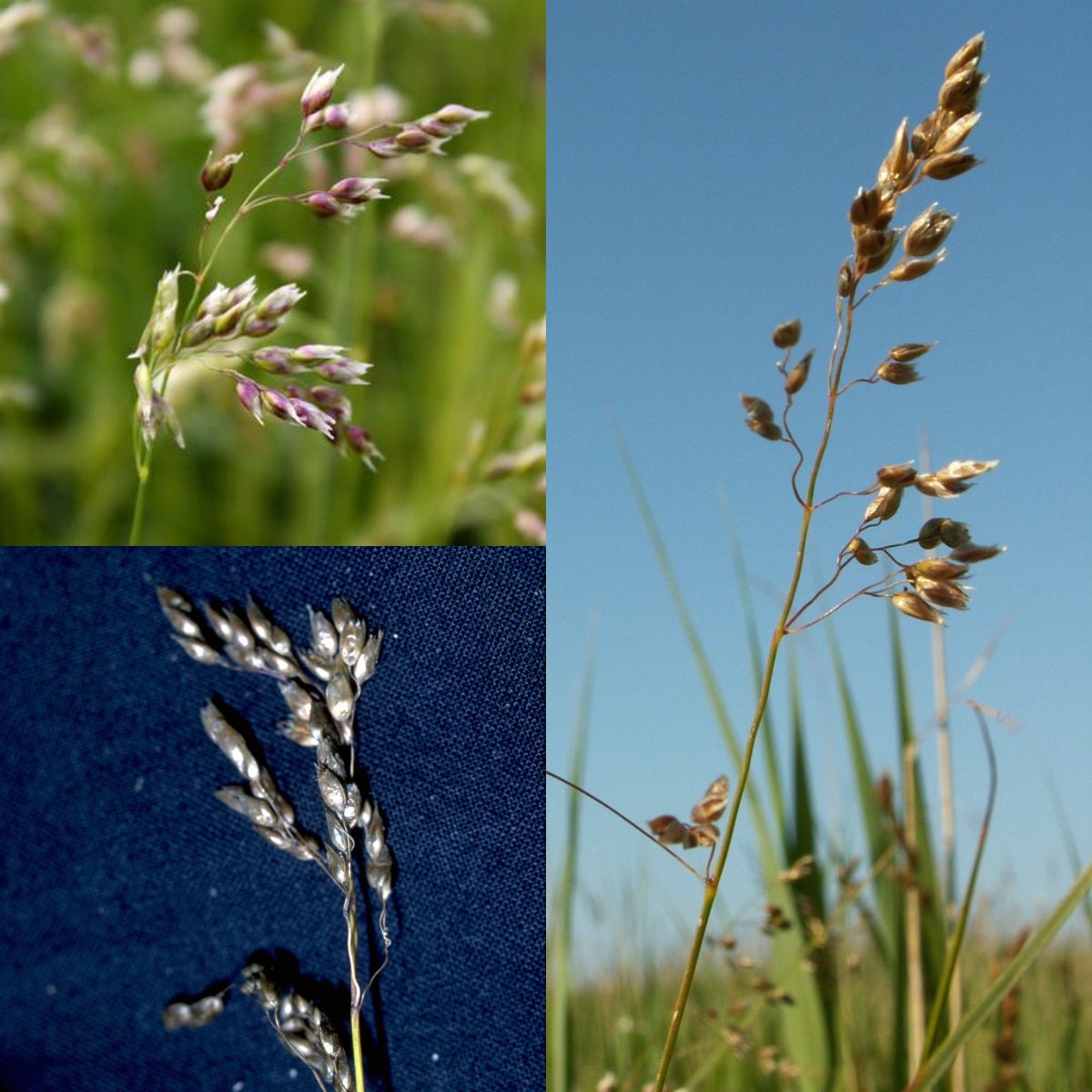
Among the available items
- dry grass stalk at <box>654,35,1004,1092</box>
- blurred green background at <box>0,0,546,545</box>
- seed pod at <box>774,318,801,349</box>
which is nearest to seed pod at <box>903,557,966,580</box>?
dry grass stalk at <box>654,35,1004,1092</box>

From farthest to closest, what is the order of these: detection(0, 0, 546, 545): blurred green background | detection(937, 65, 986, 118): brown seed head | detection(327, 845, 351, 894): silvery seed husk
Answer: detection(0, 0, 546, 545): blurred green background < detection(327, 845, 351, 894): silvery seed husk < detection(937, 65, 986, 118): brown seed head

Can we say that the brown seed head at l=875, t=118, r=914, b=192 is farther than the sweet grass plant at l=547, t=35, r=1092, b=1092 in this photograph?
No

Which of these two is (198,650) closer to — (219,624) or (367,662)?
(219,624)

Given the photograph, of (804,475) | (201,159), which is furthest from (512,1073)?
(201,159)

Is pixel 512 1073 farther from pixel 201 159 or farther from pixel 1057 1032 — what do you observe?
pixel 201 159

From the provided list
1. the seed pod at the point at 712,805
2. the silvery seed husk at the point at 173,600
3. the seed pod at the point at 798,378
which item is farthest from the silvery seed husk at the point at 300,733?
the seed pod at the point at 798,378

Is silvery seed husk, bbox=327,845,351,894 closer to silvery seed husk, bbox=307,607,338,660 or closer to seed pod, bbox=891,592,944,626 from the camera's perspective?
silvery seed husk, bbox=307,607,338,660

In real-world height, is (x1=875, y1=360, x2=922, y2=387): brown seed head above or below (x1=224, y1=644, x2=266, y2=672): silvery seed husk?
above
